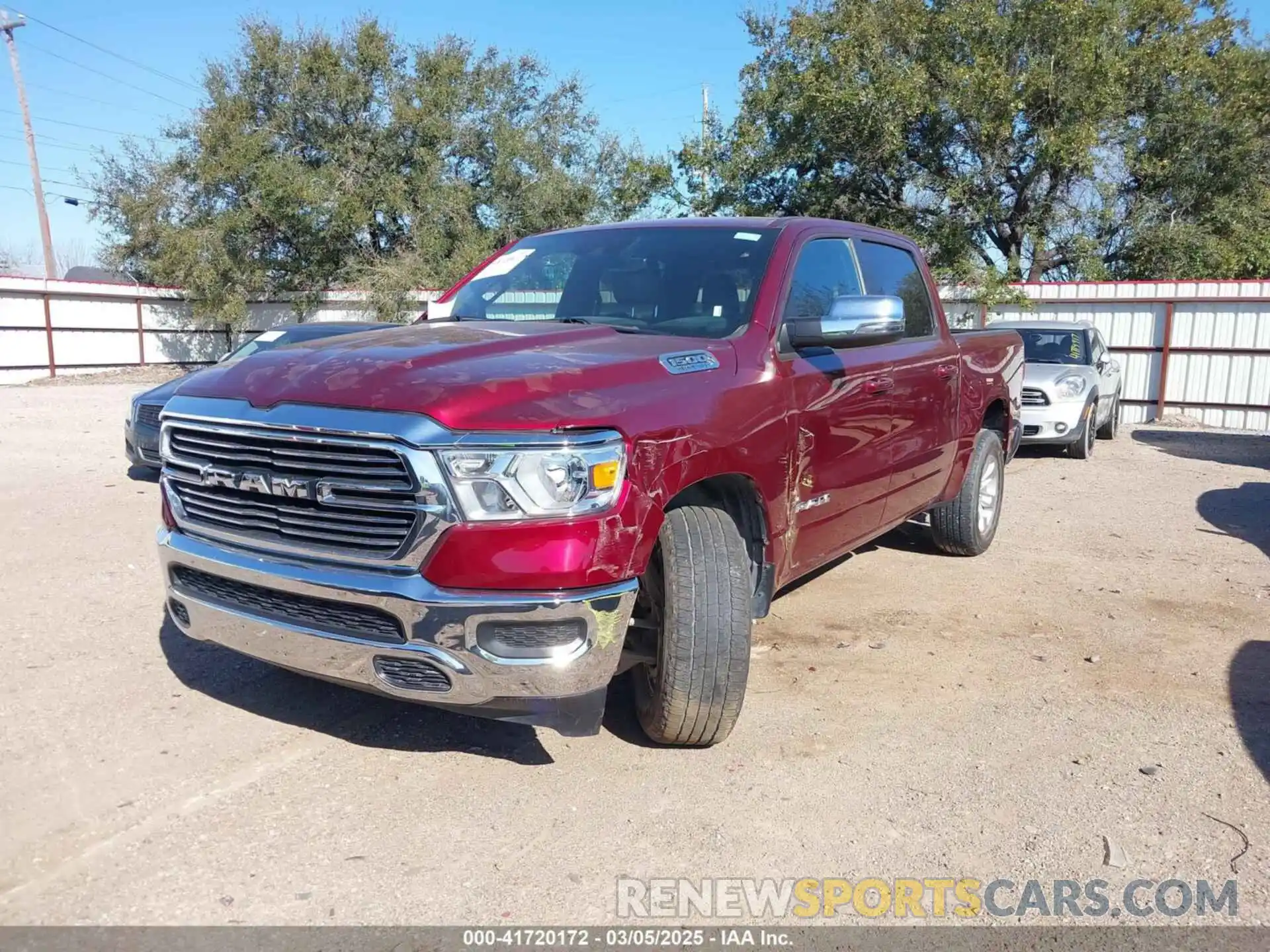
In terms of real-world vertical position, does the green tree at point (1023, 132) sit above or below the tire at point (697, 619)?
above

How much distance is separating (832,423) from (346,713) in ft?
7.66

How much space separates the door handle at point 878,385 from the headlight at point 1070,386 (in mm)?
7411

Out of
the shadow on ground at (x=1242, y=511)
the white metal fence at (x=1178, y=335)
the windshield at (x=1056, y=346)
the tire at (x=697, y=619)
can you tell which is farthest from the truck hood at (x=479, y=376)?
the white metal fence at (x=1178, y=335)

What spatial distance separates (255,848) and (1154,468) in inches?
423

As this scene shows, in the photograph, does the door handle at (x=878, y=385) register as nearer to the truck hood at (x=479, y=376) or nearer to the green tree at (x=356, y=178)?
the truck hood at (x=479, y=376)

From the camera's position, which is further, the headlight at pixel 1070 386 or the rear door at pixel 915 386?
the headlight at pixel 1070 386

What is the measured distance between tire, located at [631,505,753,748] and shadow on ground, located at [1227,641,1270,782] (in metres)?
1.98

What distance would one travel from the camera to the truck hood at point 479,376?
2.86 metres

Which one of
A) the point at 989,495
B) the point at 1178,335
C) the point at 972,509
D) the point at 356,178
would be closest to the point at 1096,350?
the point at 1178,335

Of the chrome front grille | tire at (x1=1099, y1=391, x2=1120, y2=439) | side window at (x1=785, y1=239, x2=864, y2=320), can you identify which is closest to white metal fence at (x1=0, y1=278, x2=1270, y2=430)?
tire at (x1=1099, y1=391, x2=1120, y2=439)

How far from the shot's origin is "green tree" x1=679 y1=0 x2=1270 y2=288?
1853cm

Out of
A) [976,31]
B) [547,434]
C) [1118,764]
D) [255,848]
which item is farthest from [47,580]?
[976,31]

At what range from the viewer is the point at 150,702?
395cm

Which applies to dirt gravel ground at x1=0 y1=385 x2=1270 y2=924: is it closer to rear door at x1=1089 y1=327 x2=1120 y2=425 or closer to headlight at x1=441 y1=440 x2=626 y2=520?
headlight at x1=441 y1=440 x2=626 y2=520
